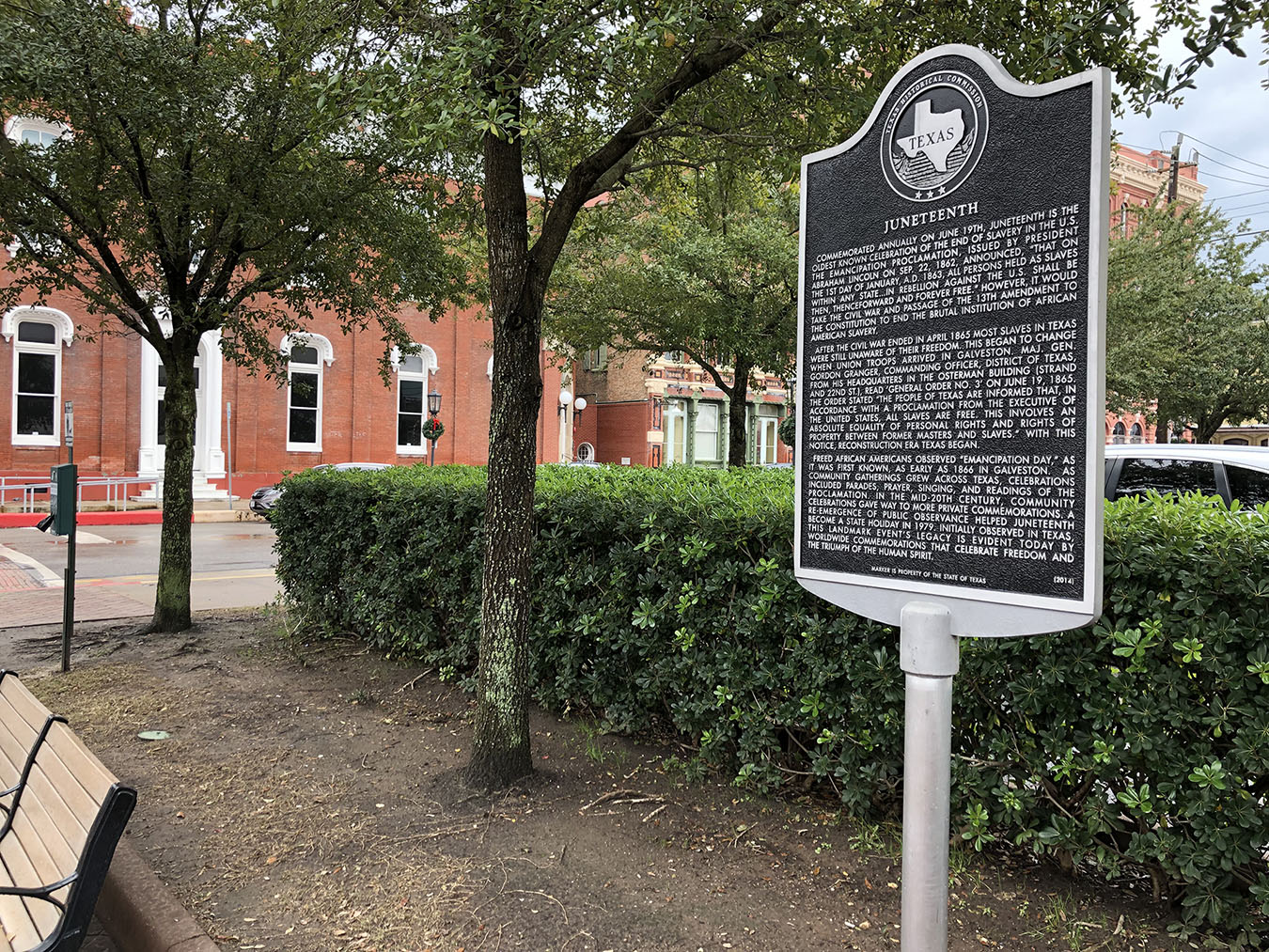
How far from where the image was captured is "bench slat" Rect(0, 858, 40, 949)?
2.60 m

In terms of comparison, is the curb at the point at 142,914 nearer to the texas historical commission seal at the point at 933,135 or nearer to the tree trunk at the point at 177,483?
the texas historical commission seal at the point at 933,135

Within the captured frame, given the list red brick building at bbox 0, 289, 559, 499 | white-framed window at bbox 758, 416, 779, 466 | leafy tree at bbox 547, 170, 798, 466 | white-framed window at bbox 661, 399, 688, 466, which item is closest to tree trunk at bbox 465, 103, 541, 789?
leafy tree at bbox 547, 170, 798, 466

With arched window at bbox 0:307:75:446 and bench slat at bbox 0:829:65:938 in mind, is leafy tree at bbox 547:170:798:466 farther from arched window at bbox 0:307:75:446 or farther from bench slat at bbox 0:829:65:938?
arched window at bbox 0:307:75:446

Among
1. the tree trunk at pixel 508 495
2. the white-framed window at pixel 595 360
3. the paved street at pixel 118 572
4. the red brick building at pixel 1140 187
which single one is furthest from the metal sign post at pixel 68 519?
the red brick building at pixel 1140 187

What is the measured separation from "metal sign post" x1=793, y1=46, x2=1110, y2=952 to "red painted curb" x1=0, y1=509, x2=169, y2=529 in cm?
2310

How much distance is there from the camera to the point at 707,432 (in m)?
42.7

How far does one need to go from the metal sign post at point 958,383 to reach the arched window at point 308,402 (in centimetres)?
3143

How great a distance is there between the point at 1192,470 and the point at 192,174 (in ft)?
30.6

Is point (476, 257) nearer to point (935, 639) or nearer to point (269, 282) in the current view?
point (269, 282)

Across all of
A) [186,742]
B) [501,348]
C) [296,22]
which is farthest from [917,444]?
[296,22]

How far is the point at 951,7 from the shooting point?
4730 millimetres

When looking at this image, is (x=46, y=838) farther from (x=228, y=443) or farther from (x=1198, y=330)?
(x=1198, y=330)

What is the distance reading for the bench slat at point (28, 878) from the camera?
2.61 m

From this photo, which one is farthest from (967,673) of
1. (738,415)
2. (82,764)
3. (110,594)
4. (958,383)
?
(738,415)
